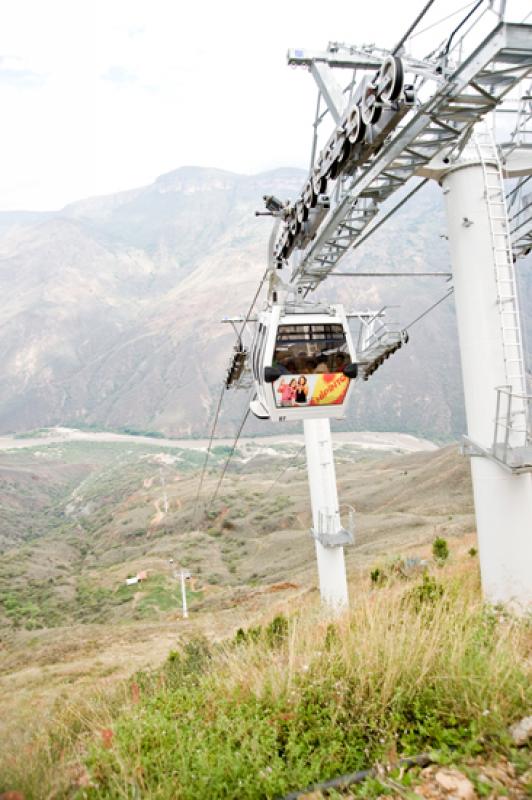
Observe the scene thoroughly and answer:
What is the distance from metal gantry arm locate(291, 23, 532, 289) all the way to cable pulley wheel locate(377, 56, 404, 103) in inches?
21.4

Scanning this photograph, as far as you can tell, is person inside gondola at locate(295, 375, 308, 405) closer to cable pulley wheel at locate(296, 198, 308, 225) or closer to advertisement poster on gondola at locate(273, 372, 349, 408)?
advertisement poster on gondola at locate(273, 372, 349, 408)

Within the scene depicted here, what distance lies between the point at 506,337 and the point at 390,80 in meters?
3.47

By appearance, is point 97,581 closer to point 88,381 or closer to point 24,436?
point 24,436

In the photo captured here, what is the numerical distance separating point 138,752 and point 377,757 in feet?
4.97

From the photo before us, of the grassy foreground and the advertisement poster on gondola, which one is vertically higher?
the advertisement poster on gondola

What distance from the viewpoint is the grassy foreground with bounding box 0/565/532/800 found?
299 centimetres

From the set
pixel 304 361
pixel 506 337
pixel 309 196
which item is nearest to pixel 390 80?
pixel 309 196

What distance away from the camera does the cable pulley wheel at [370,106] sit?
5485 millimetres

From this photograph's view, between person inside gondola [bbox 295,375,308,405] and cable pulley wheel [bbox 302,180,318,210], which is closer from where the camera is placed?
cable pulley wheel [bbox 302,180,318,210]

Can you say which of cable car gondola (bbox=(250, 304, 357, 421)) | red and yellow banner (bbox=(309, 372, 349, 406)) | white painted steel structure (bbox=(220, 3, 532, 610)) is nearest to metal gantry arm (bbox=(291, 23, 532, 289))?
white painted steel structure (bbox=(220, 3, 532, 610))

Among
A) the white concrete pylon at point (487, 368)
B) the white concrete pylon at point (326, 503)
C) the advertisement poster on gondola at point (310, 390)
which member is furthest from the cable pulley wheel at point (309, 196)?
the white concrete pylon at point (326, 503)

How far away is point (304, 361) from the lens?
855cm

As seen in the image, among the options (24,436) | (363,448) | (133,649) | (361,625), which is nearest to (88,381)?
(24,436)

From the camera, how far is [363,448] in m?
111
